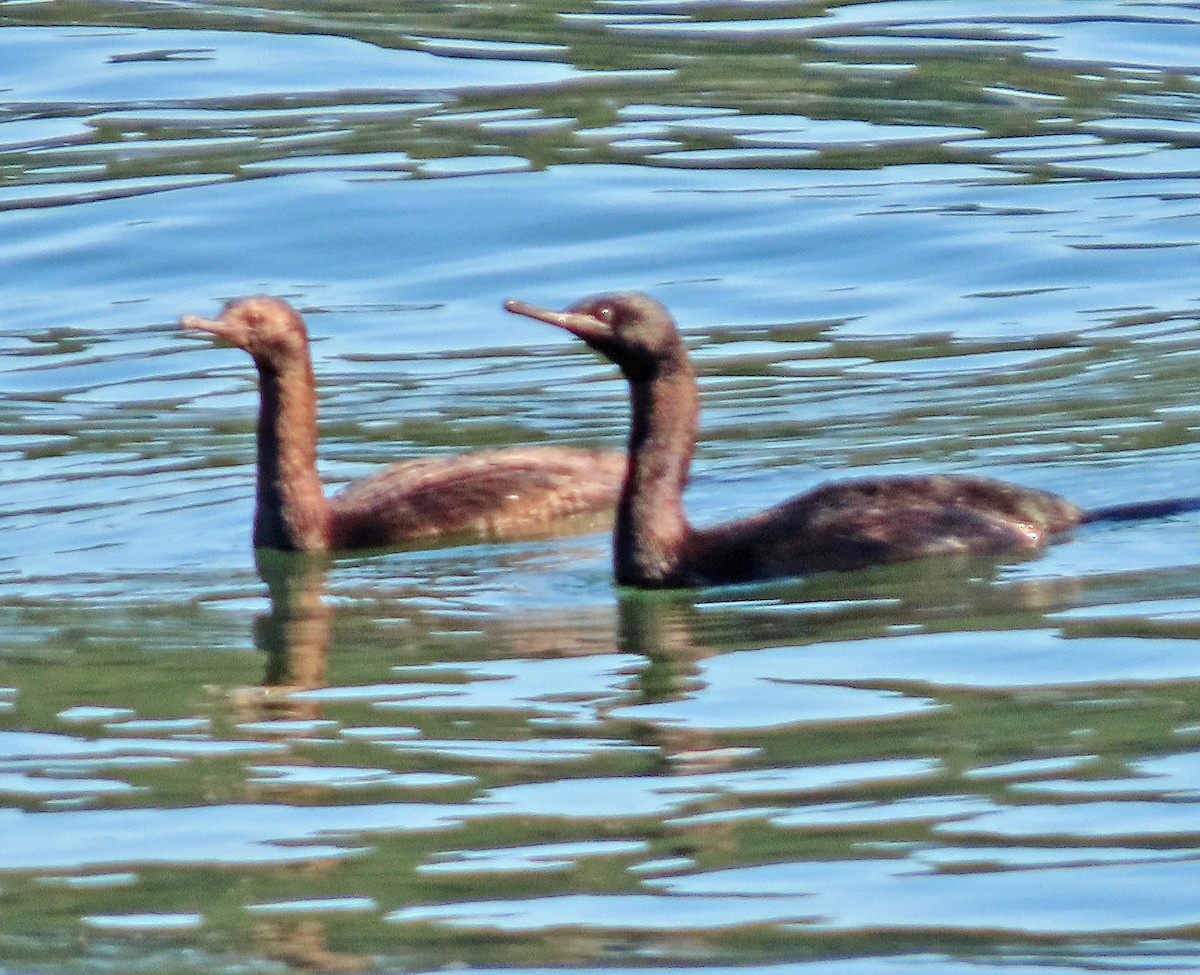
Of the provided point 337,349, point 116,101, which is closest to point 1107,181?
point 337,349

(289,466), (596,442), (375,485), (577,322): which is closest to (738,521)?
(577,322)

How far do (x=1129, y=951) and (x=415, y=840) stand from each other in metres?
1.94

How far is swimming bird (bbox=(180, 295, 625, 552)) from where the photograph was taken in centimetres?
1248

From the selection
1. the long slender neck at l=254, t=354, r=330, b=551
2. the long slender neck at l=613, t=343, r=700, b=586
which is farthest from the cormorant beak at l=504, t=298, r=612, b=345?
the long slender neck at l=254, t=354, r=330, b=551

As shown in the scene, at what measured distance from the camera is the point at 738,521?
11359 millimetres

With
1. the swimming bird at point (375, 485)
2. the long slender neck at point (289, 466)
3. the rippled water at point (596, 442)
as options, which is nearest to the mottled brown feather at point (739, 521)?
the rippled water at point (596, 442)

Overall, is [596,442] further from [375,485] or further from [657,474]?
[657,474]

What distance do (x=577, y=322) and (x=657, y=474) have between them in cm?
74

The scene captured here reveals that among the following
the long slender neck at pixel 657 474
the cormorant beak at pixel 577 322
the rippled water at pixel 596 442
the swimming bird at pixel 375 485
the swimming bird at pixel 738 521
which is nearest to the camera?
the rippled water at pixel 596 442

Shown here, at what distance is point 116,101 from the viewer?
21906 millimetres

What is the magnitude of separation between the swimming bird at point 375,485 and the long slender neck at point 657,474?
1.50 metres

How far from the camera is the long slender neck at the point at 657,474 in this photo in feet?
36.4

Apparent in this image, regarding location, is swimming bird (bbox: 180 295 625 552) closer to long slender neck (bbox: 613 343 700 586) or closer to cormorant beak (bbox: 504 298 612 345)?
long slender neck (bbox: 613 343 700 586)

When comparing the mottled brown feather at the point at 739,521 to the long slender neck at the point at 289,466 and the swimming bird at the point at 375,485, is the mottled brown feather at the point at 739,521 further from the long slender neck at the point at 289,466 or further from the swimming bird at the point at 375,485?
the long slender neck at the point at 289,466
